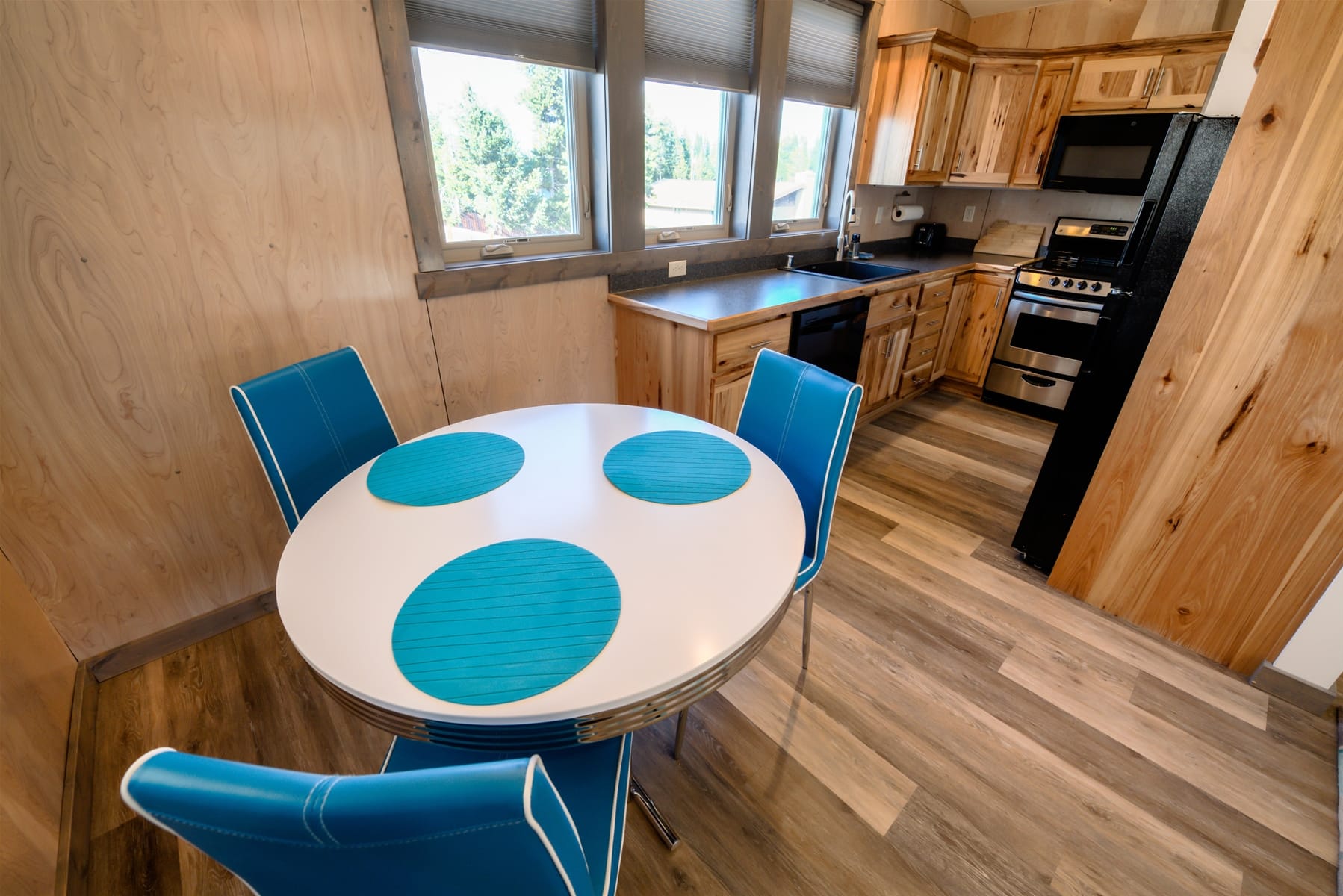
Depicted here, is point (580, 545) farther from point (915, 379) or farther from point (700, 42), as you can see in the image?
point (915, 379)

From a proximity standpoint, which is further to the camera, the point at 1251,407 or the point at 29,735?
the point at 1251,407

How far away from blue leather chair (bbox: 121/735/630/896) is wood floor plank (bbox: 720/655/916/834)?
1.06 metres

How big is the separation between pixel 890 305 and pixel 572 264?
68.6 inches

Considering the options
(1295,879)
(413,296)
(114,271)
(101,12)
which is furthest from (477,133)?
(1295,879)

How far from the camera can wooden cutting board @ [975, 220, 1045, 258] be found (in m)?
3.62

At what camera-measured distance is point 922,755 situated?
143cm

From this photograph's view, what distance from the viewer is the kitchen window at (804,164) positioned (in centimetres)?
299

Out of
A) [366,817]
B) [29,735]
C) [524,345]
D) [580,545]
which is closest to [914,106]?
[524,345]

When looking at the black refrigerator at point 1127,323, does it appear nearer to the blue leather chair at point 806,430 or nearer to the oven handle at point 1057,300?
the blue leather chair at point 806,430

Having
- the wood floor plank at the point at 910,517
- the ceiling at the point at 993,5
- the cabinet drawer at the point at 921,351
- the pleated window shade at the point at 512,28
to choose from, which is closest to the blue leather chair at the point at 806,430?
the wood floor plank at the point at 910,517

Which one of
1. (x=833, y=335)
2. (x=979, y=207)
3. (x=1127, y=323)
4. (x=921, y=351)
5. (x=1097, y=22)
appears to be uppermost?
(x=1097, y=22)

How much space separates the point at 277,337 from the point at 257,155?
514 millimetres

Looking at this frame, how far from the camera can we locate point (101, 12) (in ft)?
4.16

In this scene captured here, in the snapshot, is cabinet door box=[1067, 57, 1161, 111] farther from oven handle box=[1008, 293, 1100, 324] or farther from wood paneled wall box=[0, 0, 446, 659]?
wood paneled wall box=[0, 0, 446, 659]
